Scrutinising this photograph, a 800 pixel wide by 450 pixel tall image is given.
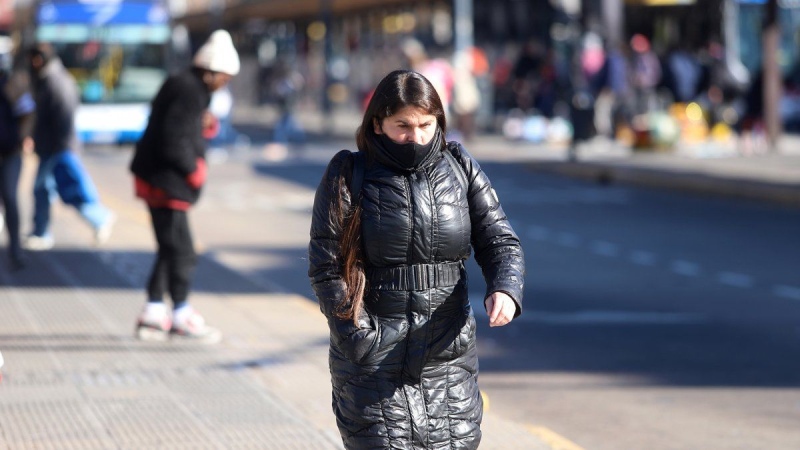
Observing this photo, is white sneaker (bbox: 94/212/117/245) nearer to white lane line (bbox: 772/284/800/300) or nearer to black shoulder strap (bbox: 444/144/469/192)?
white lane line (bbox: 772/284/800/300)

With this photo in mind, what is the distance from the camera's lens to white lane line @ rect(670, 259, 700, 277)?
12.5m

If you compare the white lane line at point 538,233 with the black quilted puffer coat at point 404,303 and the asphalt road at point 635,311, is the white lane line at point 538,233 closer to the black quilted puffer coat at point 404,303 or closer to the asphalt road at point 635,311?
the asphalt road at point 635,311

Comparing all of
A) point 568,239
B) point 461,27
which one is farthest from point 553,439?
point 461,27

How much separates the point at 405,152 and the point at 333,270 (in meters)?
0.41

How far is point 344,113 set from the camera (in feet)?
170

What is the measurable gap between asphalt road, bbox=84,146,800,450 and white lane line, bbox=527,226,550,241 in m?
0.02

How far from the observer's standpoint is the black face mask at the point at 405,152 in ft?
14.4

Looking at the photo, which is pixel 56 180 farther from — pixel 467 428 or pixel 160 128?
pixel 467 428

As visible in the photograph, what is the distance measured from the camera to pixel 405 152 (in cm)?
438

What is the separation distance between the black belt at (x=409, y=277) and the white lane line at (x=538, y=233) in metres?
10.9

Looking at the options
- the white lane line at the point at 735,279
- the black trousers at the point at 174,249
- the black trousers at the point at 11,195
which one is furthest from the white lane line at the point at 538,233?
the black trousers at the point at 174,249

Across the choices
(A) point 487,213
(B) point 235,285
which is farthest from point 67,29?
(A) point 487,213

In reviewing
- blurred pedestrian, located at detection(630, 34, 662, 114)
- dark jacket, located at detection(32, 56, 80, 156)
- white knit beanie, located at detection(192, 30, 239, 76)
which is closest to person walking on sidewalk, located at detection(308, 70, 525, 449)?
white knit beanie, located at detection(192, 30, 239, 76)

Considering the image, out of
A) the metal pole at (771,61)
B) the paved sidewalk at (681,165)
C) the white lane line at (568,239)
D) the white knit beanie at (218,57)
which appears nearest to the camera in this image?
the white knit beanie at (218,57)
